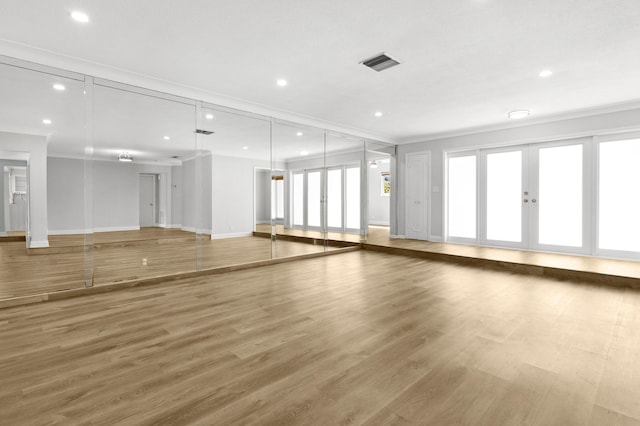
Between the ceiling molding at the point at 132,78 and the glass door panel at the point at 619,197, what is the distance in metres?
5.08

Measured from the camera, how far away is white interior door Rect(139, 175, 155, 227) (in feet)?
23.8

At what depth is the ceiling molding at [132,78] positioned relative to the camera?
3.15 m

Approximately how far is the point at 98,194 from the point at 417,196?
7.05m

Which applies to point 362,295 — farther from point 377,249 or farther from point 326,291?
point 377,249

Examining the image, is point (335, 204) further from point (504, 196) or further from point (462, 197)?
point (504, 196)

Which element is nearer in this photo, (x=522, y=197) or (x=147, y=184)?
(x=522, y=197)

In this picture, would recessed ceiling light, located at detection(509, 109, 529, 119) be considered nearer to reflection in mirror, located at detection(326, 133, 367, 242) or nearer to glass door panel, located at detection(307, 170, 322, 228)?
reflection in mirror, located at detection(326, 133, 367, 242)

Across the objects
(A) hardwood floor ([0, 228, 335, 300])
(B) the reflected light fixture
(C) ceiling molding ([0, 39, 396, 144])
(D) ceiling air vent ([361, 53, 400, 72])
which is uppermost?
(D) ceiling air vent ([361, 53, 400, 72])

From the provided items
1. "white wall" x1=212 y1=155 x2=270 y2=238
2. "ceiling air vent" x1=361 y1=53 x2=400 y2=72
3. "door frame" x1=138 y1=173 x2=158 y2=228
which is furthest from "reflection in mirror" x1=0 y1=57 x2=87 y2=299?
"white wall" x1=212 y1=155 x2=270 y2=238

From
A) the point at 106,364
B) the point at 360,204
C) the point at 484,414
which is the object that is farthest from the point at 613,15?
the point at 360,204

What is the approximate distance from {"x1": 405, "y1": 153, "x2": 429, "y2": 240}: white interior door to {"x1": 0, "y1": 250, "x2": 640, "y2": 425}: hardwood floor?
399 centimetres

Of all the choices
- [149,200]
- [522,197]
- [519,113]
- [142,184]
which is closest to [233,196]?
[149,200]

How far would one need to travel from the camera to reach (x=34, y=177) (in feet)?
12.8

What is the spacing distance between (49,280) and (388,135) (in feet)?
21.9
